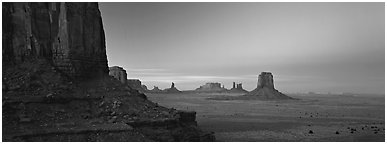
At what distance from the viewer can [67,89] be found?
34.2m

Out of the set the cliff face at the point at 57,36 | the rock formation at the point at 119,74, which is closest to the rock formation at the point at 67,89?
the cliff face at the point at 57,36

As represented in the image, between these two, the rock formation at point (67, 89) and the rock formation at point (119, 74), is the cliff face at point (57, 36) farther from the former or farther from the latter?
the rock formation at point (119, 74)

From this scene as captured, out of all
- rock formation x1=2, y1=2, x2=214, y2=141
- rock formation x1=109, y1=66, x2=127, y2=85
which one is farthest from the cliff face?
rock formation x1=109, y1=66, x2=127, y2=85

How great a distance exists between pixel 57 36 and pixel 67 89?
7059 mm

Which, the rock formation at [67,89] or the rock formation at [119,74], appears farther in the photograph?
the rock formation at [119,74]

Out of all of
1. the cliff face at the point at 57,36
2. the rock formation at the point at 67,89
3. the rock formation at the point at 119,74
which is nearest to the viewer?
the rock formation at the point at 67,89

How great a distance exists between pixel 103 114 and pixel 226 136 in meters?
18.5

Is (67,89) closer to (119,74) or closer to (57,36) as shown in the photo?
(57,36)

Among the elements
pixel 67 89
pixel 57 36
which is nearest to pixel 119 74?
pixel 57 36

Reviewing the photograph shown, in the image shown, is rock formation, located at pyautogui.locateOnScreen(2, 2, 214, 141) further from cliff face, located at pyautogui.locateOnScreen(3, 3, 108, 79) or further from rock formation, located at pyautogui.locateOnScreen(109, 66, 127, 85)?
rock formation, located at pyautogui.locateOnScreen(109, 66, 127, 85)

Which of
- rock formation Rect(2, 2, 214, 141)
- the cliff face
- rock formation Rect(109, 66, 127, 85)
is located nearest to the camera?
rock formation Rect(2, 2, 214, 141)

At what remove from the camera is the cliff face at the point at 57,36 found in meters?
35.0

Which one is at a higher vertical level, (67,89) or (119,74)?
(119,74)

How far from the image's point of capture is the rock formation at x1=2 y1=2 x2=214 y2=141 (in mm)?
28047
